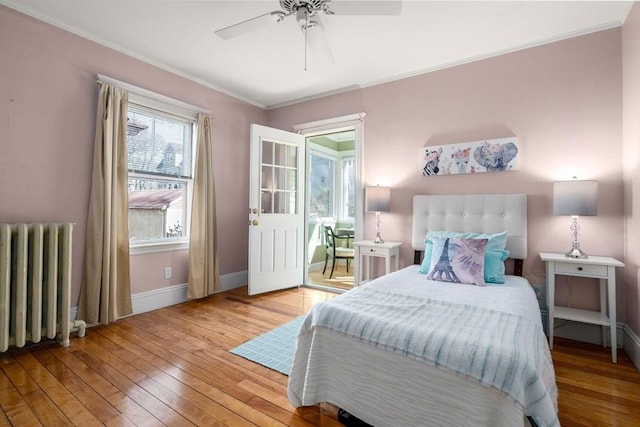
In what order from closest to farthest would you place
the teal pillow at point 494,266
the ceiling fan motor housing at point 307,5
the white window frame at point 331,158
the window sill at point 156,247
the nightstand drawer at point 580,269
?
the ceiling fan motor housing at point 307,5 < the nightstand drawer at point 580,269 < the teal pillow at point 494,266 < the window sill at point 156,247 < the white window frame at point 331,158

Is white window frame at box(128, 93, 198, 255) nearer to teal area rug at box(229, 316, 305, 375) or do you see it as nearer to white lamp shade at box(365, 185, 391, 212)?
teal area rug at box(229, 316, 305, 375)

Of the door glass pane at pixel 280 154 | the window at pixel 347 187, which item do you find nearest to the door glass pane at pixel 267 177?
the door glass pane at pixel 280 154

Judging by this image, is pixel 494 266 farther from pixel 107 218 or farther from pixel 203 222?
pixel 107 218

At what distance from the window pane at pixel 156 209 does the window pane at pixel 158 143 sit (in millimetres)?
153

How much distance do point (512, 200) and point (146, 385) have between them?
10.4 feet

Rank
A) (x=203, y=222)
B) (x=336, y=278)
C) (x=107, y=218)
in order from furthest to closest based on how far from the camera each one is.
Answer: (x=336, y=278) → (x=203, y=222) → (x=107, y=218)

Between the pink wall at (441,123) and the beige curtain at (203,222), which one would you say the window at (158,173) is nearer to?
the beige curtain at (203,222)

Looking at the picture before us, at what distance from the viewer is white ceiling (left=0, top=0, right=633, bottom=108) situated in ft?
7.47

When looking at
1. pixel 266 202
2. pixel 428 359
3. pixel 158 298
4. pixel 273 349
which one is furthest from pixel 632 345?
pixel 158 298

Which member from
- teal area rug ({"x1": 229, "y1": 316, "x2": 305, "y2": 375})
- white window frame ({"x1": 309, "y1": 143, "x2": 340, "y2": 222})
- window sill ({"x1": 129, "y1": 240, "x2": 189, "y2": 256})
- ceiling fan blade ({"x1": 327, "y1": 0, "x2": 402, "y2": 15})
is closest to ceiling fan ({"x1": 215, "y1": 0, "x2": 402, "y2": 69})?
ceiling fan blade ({"x1": 327, "y1": 0, "x2": 402, "y2": 15})

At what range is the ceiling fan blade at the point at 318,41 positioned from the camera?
2.39 meters

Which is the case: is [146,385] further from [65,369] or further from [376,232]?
[376,232]

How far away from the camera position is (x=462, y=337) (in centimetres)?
128

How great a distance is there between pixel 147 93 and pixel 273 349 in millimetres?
2785
